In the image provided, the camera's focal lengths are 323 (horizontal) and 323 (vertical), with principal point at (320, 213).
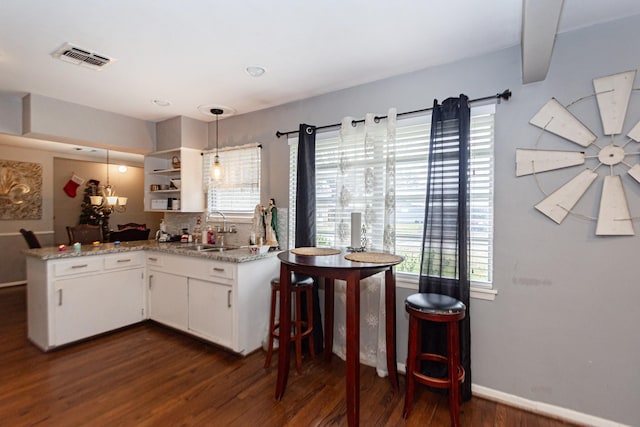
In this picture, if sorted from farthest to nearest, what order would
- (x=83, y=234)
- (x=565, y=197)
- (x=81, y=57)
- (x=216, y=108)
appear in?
(x=83, y=234) → (x=216, y=108) → (x=81, y=57) → (x=565, y=197)

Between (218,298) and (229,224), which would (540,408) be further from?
(229,224)

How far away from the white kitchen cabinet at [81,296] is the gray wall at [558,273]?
328 cm

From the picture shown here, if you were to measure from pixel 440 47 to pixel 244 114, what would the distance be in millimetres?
2210

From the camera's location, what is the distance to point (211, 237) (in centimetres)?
378

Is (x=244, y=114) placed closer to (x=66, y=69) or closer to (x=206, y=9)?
(x=66, y=69)

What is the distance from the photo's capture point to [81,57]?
2354 millimetres

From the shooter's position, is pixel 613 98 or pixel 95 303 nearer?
pixel 613 98

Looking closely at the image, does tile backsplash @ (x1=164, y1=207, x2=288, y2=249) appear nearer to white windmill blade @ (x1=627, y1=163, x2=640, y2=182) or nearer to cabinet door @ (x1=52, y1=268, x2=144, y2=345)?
cabinet door @ (x1=52, y1=268, x2=144, y2=345)

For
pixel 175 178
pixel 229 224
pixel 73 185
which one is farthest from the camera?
pixel 73 185

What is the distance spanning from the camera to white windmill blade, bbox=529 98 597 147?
1.95 m

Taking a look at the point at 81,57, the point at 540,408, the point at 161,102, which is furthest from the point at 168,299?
the point at 540,408

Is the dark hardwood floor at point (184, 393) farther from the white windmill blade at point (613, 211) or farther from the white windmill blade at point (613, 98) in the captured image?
the white windmill blade at point (613, 98)

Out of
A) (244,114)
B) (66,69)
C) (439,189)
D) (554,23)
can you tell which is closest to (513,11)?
(554,23)

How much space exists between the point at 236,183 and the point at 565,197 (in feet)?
9.79
